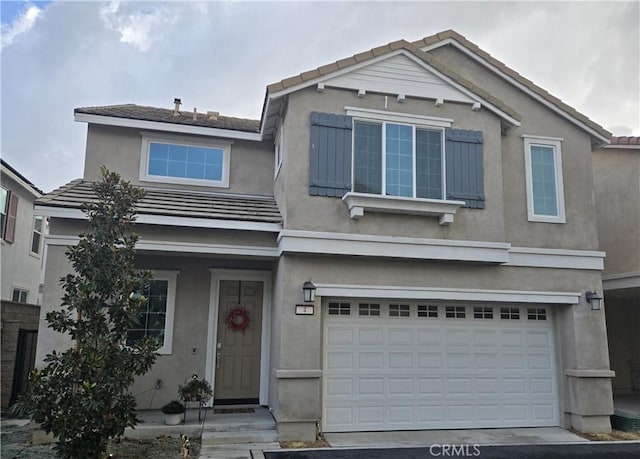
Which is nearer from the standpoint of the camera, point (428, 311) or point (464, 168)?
point (464, 168)

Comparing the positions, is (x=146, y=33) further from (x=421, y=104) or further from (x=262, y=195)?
(x=421, y=104)

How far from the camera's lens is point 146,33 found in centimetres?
1257

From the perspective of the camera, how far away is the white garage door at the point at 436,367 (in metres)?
8.24

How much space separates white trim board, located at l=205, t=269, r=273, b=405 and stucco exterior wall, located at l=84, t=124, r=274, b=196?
1.84 m

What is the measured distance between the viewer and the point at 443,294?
8.52 metres

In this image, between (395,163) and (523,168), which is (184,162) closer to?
(395,163)

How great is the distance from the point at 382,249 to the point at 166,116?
598cm

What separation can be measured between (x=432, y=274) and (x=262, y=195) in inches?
161

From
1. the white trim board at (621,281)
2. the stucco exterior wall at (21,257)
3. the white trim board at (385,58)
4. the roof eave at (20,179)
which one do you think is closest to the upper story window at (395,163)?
the white trim board at (385,58)

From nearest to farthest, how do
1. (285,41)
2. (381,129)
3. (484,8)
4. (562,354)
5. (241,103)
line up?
(381,129), (562,354), (484,8), (285,41), (241,103)

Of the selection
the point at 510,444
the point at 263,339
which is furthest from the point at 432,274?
the point at 263,339

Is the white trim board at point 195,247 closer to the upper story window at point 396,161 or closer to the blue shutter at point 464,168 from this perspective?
the upper story window at point 396,161

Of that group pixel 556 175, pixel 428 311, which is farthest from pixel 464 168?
pixel 428 311

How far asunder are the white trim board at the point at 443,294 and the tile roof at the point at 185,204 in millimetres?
1732
